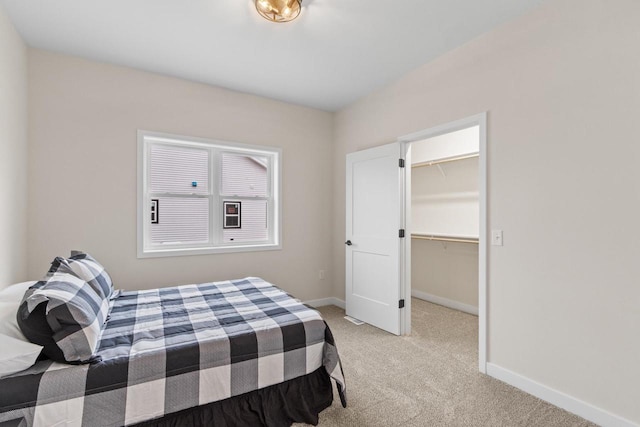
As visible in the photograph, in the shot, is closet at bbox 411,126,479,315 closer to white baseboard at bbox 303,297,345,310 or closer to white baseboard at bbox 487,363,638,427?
white baseboard at bbox 303,297,345,310

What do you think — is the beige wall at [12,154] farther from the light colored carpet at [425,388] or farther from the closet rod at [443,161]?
the closet rod at [443,161]

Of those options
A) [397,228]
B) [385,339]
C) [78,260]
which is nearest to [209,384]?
[78,260]

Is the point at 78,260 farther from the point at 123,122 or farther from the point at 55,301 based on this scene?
the point at 123,122

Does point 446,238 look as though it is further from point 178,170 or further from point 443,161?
point 178,170

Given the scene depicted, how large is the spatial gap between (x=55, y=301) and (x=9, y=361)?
0.88 feet

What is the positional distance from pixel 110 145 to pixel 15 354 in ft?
7.09

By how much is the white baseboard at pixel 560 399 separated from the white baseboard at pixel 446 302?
1.57m

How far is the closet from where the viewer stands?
12.8ft

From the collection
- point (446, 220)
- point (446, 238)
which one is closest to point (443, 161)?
point (446, 220)

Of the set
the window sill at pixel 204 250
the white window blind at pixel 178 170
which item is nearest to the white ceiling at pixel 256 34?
the white window blind at pixel 178 170

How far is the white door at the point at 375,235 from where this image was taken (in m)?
3.21

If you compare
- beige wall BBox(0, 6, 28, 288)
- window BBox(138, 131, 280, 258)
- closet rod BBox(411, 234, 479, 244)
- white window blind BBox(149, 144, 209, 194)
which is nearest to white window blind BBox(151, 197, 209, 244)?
window BBox(138, 131, 280, 258)

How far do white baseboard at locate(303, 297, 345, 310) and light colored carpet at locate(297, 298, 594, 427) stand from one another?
2.73 ft

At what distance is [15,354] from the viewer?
133cm
